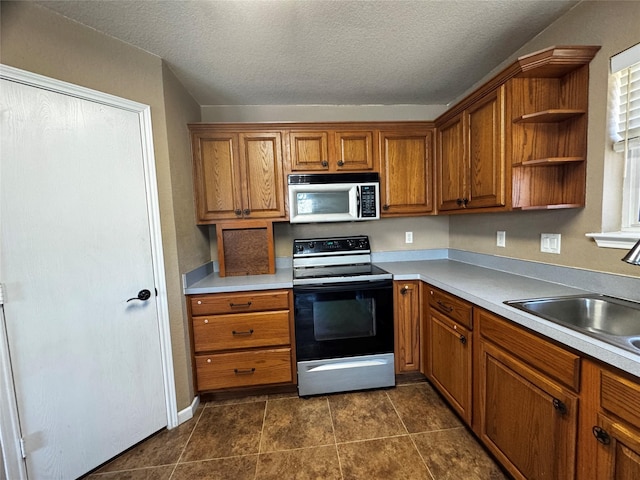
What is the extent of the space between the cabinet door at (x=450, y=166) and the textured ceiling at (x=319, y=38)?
423 mm

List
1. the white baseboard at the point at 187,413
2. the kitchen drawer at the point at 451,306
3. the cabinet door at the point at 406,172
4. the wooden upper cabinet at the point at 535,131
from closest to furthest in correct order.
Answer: the wooden upper cabinet at the point at 535,131 → the kitchen drawer at the point at 451,306 → the white baseboard at the point at 187,413 → the cabinet door at the point at 406,172

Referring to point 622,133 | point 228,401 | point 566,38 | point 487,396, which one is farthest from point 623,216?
point 228,401

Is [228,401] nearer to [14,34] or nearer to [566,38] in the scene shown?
[14,34]

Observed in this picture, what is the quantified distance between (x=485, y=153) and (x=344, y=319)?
4.81 feet

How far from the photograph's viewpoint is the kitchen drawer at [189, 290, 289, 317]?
6.12ft

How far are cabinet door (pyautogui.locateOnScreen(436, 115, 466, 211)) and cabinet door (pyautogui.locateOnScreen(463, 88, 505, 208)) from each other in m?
0.08

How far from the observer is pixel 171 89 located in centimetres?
177

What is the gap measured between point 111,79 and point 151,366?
173 centimetres

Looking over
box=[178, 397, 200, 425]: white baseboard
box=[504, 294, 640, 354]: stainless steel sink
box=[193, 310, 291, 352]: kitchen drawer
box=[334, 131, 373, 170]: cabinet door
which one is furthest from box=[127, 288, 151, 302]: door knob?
box=[504, 294, 640, 354]: stainless steel sink

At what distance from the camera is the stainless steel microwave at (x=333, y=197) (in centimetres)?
209

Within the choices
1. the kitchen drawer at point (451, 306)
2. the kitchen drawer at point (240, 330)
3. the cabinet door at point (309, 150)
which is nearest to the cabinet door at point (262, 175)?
the cabinet door at point (309, 150)

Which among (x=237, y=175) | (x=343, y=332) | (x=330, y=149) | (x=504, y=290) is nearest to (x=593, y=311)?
(x=504, y=290)

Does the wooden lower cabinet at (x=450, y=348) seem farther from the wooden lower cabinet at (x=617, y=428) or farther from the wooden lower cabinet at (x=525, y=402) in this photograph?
the wooden lower cabinet at (x=617, y=428)

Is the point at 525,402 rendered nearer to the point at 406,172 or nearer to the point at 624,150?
the point at 624,150
